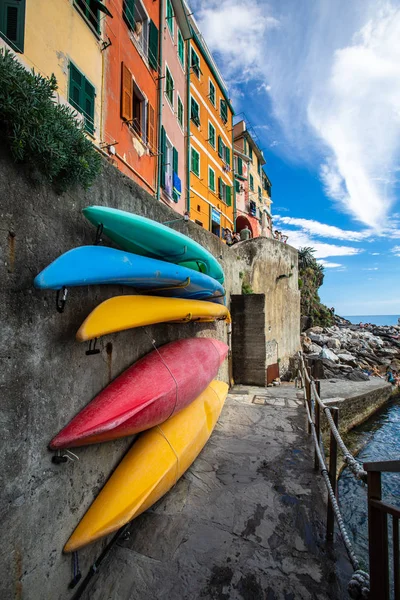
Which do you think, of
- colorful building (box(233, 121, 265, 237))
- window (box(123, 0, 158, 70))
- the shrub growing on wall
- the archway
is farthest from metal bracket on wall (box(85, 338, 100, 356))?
the archway

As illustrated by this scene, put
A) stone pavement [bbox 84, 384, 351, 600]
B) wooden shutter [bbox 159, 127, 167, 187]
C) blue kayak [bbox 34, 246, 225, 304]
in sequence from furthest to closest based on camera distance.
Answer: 1. wooden shutter [bbox 159, 127, 167, 187]
2. stone pavement [bbox 84, 384, 351, 600]
3. blue kayak [bbox 34, 246, 225, 304]

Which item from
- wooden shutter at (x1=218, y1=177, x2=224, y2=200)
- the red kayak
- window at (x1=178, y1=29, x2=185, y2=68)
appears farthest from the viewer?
wooden shutter at (x1=218, y1=177, x2=224, y2=200)

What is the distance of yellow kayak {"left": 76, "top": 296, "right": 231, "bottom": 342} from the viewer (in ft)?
6.20

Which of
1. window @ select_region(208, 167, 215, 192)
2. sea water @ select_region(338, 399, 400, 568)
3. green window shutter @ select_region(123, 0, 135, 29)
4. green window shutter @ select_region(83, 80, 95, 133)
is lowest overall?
sea water @ select_region(338, 399, 400, 568)

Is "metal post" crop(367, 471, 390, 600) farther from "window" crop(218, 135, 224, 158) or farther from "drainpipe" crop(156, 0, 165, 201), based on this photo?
"window" crop(218, 135, 224, 158)

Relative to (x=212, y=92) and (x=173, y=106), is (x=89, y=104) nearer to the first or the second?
(x=173, y=106)

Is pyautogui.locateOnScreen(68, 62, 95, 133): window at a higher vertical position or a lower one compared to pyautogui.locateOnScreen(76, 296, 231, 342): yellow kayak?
higher

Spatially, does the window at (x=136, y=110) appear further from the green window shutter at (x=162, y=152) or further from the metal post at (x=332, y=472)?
the metal post at (x=332, y=472)

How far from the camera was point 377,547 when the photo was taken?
1.47 m

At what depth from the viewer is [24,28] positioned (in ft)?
15.4

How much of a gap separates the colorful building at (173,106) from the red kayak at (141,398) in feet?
24.0

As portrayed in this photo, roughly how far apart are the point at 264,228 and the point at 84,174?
24.7 m

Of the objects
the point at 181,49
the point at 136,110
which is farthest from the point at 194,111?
the point at 136,110

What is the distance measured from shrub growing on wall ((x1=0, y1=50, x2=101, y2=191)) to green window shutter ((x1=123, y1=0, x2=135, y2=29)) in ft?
26.5
